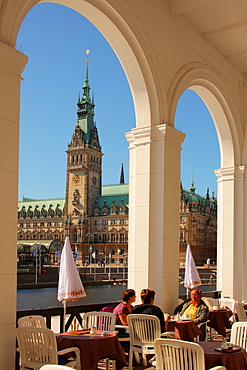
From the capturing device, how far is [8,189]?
153 inches

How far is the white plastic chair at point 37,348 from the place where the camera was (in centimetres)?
351

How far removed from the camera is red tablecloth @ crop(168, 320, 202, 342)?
16.4 feet

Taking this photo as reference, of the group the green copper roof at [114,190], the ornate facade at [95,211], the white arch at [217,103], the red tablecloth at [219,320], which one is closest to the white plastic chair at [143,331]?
the red tablecloth at [219,320]

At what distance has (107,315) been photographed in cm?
464

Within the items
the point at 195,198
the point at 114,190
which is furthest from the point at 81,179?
the point at 195,198

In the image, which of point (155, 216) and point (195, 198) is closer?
point (155, 216)

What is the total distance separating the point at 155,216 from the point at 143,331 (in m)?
1.92

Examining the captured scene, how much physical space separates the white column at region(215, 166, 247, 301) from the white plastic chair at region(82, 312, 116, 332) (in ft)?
15.3

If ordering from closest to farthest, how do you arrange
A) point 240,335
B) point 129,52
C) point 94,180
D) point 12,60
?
1. point 12,60
2. point 240,335
3. point 129,52
4. point 94,180

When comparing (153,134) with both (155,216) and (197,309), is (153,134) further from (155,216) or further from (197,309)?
(197,309)

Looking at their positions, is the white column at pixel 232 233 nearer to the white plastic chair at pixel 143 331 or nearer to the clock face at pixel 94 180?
the white plastic chair at pixel 143 331

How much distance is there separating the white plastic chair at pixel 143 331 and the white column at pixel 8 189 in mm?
1270

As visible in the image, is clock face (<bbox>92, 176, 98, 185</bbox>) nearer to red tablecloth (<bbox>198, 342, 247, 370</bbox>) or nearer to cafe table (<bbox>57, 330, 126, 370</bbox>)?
cafe table (<bbox>57, 330, 126, 370</bbox>)

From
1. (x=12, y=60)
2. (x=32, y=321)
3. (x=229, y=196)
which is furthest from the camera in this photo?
(x=229, y=196)
